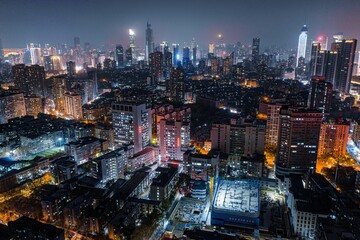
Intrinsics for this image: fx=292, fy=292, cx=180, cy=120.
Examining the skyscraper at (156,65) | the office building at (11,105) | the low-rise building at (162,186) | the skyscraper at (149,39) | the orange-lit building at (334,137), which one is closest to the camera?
the low-rise building at (162,186)

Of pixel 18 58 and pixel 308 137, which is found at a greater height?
pixel 18 58

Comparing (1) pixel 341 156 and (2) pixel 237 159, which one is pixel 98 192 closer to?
(2) pixel 237 159

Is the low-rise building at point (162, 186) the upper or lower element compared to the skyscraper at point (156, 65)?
lower

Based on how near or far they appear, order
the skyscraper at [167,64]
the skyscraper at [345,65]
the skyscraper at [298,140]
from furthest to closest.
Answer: the skyscraper at [167,64] < the skyscraper at [345,65] < the skyscraper at [298,140]

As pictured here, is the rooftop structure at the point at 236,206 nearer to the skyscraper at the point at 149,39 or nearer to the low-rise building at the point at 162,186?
the low-rise building at the point at 162,186

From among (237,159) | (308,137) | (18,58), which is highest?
(18,58)

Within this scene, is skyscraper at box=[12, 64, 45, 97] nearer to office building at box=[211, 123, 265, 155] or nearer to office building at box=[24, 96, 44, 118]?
office building at box=[24, 96, 44, 118]

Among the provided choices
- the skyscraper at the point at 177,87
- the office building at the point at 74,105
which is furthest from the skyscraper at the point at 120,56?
the office building at the point at 74,105

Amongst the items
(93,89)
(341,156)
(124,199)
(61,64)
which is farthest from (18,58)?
(341,156)
